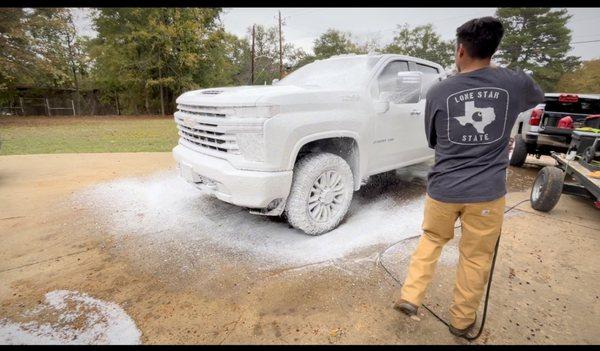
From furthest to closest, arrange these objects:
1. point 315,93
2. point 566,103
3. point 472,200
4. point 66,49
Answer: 1. point 66,49
2. point 566,103
3. point 315,93
4. point 472,200

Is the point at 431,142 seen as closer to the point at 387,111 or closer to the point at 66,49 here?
the point at 387,111

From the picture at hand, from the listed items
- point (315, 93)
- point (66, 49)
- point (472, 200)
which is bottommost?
point (472, 200)

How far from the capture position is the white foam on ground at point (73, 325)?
6.86 feet

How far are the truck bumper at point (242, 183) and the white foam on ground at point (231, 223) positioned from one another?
1.77 feet

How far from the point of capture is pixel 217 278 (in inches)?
107

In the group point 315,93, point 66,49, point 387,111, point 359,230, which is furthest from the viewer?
point 66,49

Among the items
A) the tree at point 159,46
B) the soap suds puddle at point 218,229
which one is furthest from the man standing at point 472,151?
the tree at point 159,46

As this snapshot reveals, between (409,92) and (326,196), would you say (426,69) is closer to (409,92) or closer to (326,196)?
(409,92)

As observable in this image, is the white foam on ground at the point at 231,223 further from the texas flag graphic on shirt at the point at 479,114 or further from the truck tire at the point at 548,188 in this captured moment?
the texas flag graphic on shirt at the point at 479,114

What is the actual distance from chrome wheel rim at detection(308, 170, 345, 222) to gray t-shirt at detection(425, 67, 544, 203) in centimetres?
149

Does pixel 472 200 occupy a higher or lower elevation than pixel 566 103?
lower
